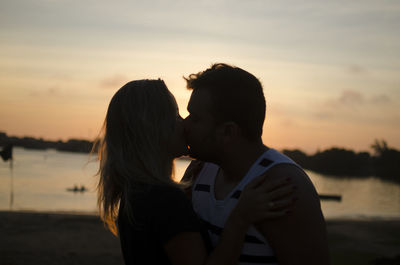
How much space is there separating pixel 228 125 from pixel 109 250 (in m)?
13.0

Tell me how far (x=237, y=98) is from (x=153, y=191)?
822 mm

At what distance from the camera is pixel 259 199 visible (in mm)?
2434

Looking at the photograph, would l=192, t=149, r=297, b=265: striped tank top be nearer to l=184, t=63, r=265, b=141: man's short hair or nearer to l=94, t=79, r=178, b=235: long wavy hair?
l=184, t=63, r=265, b=141: man's short hair

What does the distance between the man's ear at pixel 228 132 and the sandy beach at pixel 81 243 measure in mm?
10341

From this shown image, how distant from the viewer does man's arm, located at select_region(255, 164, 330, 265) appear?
238 centimetres

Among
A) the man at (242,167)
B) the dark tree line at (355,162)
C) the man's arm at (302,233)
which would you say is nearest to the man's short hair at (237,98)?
the man at (242,167)

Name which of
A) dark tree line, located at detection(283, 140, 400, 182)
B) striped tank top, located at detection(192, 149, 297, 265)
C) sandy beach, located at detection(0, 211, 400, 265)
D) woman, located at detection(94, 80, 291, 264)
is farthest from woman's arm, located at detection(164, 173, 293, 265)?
dark tree line, located at detection(283, 140, 400, 182)

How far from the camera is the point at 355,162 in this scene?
124 metres

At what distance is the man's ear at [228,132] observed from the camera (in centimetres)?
285

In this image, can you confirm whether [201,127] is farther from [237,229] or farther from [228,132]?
[237,229]

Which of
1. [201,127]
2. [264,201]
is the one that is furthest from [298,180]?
[201,127]

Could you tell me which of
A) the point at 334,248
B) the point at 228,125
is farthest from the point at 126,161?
the point at 334,248

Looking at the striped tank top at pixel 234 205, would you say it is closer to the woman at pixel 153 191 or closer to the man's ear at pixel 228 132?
the woman at pixel 153 191

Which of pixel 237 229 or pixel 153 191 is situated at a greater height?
pixel 153 191
